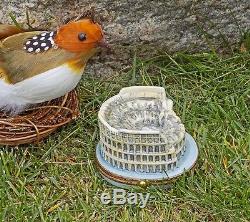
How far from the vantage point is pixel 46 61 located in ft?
→ 6.27

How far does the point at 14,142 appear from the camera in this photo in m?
2.02

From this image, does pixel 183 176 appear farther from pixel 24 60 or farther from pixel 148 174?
pixel 24 60

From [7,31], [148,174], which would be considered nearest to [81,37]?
[7,31]

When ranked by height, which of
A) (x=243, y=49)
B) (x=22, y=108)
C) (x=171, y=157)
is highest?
(x=22, y=108)

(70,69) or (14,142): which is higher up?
(70,69)

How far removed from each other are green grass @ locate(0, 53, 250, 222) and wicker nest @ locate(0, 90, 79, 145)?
0.18ft

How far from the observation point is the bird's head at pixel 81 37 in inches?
74.7

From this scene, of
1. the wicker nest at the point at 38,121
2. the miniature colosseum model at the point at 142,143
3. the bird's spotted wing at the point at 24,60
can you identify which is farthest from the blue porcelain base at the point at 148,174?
the bird's spotted wing at the point at 24,60

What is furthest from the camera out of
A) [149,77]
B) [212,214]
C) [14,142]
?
[149,77]

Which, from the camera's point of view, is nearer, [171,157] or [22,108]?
[171,157]

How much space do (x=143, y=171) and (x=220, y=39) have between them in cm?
74

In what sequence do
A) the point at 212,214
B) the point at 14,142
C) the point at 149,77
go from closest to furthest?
the point at 212,214, the point at 14,142, the point at 149,77

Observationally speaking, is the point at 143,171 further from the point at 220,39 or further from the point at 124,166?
the point at 220,39

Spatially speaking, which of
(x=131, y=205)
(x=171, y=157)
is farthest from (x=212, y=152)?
(x=131, y=205)
